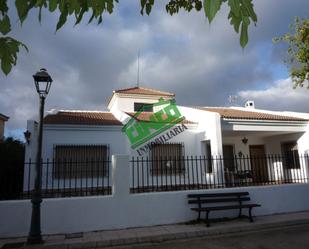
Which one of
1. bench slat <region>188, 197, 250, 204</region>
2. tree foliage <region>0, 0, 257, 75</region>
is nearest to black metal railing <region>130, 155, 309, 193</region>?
bench slat <region>188, 197, 250, 204</region>

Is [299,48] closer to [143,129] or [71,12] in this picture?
[143,129]

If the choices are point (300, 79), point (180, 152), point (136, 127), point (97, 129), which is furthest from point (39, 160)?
point (300, 79)

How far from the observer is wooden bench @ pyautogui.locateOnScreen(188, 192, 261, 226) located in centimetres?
788

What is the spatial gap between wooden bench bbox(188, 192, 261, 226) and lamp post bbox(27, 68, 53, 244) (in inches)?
168

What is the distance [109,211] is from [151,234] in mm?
1428

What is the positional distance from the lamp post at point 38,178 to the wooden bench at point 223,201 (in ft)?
14.0

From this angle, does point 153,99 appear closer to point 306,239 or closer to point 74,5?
point 306,239

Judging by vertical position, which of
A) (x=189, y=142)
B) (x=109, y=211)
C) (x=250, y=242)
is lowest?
(x=250, y=242)

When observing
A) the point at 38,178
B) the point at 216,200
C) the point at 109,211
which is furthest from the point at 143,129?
the point at 38,178

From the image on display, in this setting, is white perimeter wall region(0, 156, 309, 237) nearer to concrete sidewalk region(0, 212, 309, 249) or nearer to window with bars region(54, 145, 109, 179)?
concrete sidewalk region(0, 212, 309, 249)

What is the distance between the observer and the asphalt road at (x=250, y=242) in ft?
19.4

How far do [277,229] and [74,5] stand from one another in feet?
26.1

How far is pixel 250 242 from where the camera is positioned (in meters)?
6.21

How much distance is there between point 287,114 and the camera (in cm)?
1570
